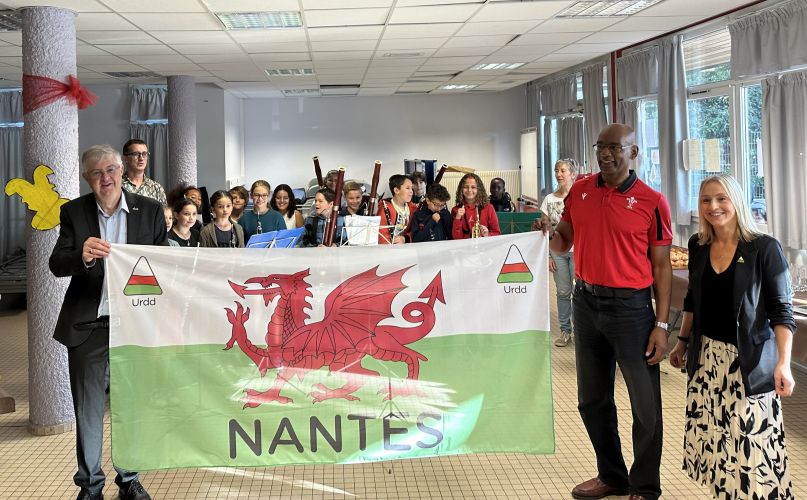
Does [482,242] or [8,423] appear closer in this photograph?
[482,242]

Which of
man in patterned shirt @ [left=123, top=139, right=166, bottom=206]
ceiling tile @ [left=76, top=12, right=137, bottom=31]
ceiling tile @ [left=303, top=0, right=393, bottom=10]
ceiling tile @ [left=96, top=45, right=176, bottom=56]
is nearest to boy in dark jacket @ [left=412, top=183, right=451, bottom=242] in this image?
ceiling tile @ [left=303, top=0, right=393, bottom=10]

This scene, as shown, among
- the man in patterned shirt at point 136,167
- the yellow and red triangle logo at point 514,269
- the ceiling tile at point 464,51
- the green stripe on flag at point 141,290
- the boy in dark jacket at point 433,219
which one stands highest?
the ceiling tile at point 464,51

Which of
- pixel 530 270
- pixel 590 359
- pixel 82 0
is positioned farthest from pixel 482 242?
pixel 82 0

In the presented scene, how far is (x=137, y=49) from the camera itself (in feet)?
A: 23.8

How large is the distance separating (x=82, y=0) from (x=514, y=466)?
365cm

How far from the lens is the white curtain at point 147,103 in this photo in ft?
39.0

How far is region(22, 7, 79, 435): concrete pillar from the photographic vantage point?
174 inches

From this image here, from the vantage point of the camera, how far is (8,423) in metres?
4.71

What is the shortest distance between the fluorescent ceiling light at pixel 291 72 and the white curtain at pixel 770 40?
4.97 meters

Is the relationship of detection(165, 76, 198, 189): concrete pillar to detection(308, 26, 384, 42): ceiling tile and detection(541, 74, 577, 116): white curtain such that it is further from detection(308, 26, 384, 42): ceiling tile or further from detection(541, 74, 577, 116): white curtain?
detection(541, 74, 577, 116): white curtain

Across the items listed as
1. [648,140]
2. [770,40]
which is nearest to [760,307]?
[770,40]

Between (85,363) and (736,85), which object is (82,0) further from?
(736,85)

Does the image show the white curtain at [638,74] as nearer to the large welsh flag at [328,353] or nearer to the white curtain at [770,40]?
the white curtain at [770,40]

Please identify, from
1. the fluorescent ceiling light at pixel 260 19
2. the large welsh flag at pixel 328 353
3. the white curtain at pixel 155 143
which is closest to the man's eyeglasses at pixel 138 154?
the fluorescent ceiling light at pixel 260 19
